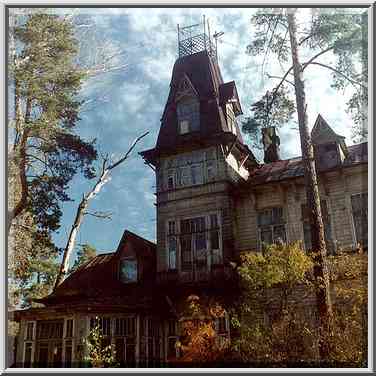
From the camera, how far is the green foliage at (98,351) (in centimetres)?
923

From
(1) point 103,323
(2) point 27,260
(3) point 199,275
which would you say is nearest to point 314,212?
(3) point 199,275

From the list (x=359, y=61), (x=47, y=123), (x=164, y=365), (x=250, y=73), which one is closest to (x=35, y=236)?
(x=47, y=123)

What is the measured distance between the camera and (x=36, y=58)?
10.2 meters

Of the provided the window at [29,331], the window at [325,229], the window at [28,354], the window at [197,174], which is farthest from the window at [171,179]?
the window at [28,354]

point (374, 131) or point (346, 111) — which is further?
point (346, 111)

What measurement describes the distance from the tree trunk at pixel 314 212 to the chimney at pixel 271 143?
3.67ft

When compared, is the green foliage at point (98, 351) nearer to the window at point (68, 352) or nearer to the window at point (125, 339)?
the window at point (125, 339)

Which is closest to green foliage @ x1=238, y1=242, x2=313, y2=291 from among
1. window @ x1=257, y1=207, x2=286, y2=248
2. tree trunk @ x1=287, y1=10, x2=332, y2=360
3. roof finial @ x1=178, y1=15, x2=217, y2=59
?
tree trunk @ x1=287, y1=10, x2=332, y2=360

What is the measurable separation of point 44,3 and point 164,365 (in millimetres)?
6438

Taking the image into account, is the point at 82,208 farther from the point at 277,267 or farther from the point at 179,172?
the point at 277,267

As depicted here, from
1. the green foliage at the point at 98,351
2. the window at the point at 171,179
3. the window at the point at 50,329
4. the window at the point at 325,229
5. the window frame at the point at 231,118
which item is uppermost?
the window frame at the point at 231,118

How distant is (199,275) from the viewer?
37.3 ft

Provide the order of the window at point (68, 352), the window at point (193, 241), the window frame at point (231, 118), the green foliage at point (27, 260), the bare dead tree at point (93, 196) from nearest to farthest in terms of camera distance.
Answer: the window at point (68, 352) → the green foliage at point (27, 260) → the bare dead tree at point (93, 196) → the window at point (193, 241) → the window frame at point (231, 118)

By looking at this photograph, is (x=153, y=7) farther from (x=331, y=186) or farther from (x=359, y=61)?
(x=331, y=186)
